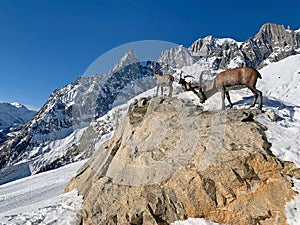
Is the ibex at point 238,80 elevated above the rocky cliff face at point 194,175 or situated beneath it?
elevated above

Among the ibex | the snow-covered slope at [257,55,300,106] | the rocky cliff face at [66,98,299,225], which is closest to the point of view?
the rocky cliff face at [66,98,299,225]

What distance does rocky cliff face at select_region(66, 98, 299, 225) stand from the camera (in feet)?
30.7

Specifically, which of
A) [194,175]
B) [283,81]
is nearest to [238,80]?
[194,175]

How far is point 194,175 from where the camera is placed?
10.5 metres

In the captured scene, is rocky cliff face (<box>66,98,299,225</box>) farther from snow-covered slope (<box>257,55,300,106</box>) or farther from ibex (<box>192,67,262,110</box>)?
snow-covered slope (<box>257,55,300,106</box>)

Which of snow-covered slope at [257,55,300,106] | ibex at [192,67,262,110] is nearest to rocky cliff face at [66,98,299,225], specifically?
ibex at [192,67,262,110]

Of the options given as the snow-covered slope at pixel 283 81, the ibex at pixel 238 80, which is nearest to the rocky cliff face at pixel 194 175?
the ibex at pixel 238 80

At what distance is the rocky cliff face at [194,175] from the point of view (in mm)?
9344

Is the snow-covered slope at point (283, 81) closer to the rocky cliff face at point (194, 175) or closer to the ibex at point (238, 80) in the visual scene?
the ibex at point (238, 80)

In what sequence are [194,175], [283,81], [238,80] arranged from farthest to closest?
[283,81]
[238,80]
[194,175]

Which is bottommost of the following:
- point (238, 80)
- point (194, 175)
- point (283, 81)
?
point (194, 175)

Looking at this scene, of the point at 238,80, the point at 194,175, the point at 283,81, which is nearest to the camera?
the point at 194,175

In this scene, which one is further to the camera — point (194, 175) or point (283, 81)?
point (283, 81)

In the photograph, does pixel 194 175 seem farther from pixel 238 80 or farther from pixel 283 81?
pixel 283 81
